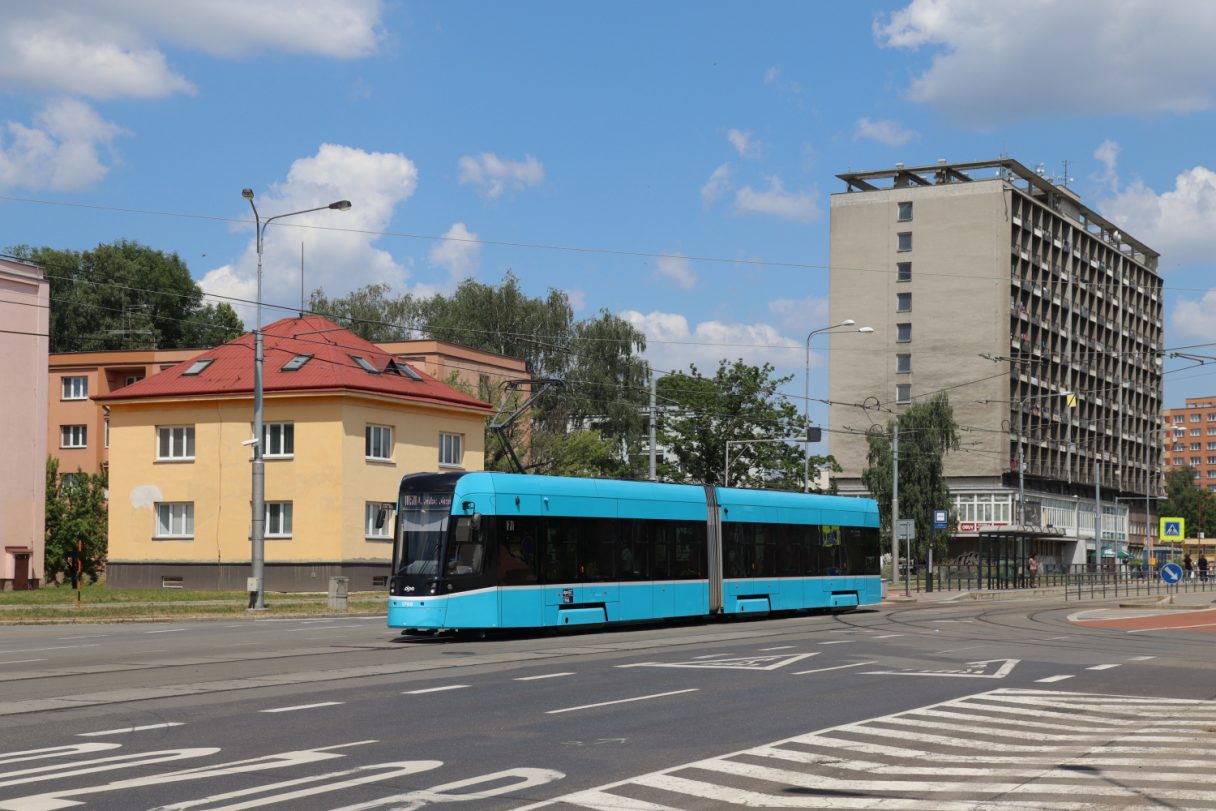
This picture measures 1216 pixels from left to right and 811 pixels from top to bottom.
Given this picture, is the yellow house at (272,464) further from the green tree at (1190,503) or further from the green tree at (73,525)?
the green tree at (1190,503)

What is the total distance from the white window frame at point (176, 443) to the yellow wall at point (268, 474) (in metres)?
0.19

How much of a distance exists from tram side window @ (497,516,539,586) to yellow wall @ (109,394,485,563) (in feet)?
79.7

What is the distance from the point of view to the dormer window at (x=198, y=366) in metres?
54.1

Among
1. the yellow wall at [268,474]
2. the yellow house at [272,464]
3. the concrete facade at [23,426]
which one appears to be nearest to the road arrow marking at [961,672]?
the yellow house at [272,464]

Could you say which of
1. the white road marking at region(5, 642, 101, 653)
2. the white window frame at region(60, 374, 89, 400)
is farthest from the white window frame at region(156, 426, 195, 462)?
the white road marking at region(5, 642, 101, 653)

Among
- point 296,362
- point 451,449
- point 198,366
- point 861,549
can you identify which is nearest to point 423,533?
point 861,549

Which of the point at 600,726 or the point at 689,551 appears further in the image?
the point at 689,551

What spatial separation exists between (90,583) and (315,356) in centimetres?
1634

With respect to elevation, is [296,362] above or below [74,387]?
below

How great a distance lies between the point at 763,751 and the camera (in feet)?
38.2

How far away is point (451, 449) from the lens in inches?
2205

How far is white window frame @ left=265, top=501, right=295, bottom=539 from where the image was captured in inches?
2000

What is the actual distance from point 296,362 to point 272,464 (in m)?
3.97

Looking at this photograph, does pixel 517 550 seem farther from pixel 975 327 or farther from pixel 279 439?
pixel 975 327
